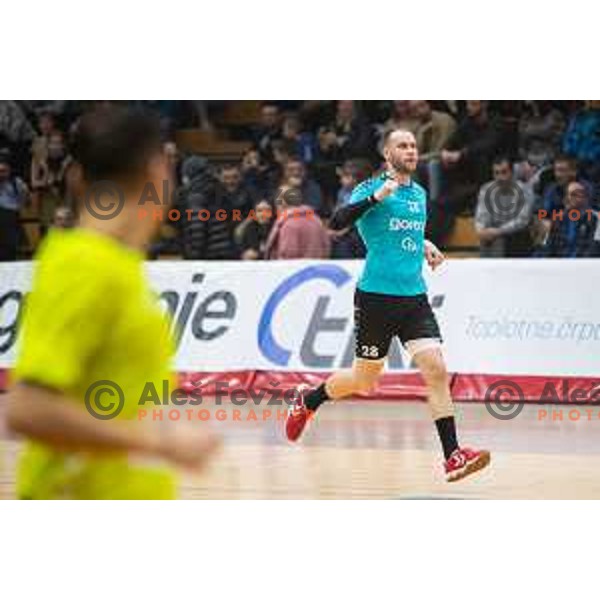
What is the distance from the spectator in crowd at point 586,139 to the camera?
17.4 m

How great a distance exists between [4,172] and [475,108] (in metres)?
5.78

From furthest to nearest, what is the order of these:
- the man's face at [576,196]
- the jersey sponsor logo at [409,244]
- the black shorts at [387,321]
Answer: the man's face at [576,196] < the jersey sponsor logo at [409,244] < the black shorts at [387,321]

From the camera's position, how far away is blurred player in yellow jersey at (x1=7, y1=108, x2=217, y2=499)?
3.44 m

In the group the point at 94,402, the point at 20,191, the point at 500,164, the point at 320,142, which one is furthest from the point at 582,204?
the point at 94,402

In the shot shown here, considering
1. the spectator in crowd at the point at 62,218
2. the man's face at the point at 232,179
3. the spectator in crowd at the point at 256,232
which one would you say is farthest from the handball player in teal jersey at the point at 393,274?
the spectator in crowd at the point at 62,218

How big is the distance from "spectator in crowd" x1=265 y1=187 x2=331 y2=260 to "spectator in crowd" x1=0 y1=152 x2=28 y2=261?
3.50 meters

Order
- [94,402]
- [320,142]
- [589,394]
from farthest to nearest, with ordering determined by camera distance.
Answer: [320,142] < [589,394] < [94,402]

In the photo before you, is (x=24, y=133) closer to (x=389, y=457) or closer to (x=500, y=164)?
(x=500, y=164)

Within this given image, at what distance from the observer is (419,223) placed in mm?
10945

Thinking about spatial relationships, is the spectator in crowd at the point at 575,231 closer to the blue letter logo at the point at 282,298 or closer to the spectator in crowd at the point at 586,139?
the spectator in crowd at the point at 586,139

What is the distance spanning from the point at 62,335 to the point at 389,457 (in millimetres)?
8585

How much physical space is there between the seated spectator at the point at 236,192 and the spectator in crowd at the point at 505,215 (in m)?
2.71

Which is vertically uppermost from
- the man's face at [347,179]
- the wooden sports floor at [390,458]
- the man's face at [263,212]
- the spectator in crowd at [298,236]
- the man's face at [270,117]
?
the man's face at [270,117]

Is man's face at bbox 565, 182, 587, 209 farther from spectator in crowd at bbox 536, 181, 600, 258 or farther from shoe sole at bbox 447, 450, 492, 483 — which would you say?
shoe sole at bbox 447, 450, 492, 483
